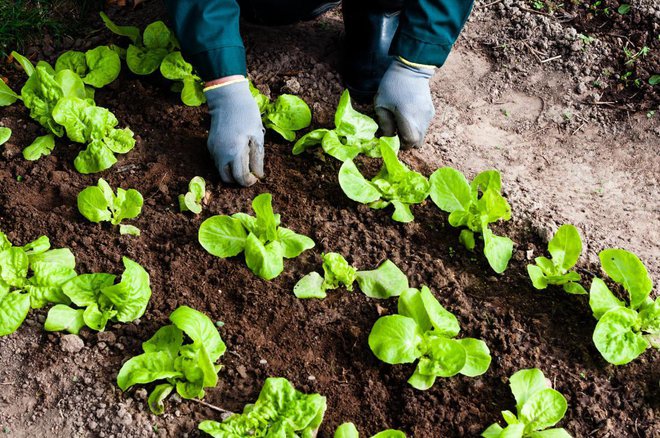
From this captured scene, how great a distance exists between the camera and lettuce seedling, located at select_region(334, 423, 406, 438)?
179 cm

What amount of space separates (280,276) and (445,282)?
0.50 metres

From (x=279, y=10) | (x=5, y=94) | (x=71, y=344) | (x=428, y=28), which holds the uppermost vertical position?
(x=428, y=28)

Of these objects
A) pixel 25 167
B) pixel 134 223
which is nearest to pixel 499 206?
pixel 134 223

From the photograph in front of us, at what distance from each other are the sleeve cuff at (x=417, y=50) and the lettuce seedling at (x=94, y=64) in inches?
40.9

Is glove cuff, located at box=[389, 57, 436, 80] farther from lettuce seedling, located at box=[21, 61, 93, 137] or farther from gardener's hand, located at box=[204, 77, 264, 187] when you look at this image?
lettuce seedling, located at box=[21, 61, 93, 137]

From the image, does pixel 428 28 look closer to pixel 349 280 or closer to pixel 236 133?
pixel 236 133

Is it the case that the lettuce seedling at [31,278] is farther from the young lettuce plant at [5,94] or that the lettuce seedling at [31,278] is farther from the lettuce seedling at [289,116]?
the lettuce seedling at [289,116]

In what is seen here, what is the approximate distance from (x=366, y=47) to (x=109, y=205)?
118 cm

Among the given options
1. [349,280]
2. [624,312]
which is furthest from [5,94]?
[624,312]

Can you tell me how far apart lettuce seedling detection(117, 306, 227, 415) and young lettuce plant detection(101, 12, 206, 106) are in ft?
3.37

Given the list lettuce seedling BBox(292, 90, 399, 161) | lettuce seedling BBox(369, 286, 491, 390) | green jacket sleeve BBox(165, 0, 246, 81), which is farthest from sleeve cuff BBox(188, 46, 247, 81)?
lettuce seedling BBox(369, 286, 491, 390)

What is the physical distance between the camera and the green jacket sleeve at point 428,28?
8.33 ft

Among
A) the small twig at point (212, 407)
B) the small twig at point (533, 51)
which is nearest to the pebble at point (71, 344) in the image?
the small twig at point (212, 407)

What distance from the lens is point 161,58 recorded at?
2803 mm
